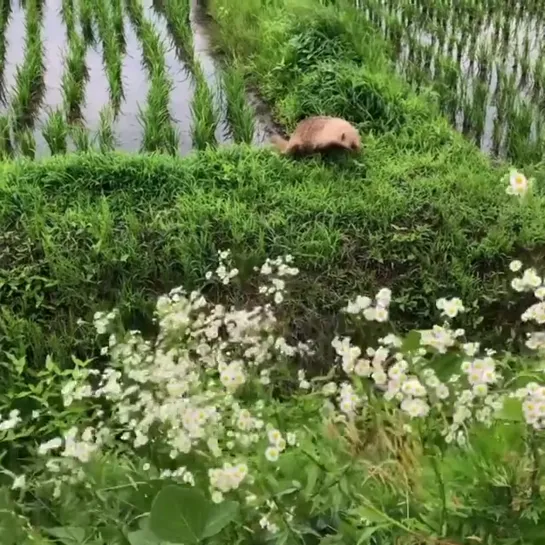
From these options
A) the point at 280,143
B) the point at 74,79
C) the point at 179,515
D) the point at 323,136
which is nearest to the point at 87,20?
the point at 74,79

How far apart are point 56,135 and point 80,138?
0.10 metres

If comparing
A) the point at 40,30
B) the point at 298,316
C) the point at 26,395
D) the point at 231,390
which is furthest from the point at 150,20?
the point at 231,390

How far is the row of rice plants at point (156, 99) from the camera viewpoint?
3414mm

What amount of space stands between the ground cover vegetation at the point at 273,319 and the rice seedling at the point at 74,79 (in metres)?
0.02

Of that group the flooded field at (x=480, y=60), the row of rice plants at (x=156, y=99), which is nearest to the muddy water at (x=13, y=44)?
the row of rice plants at (x=156, y=99)

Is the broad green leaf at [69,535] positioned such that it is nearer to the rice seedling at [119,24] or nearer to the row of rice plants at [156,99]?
the row of rice plants at [156,99]

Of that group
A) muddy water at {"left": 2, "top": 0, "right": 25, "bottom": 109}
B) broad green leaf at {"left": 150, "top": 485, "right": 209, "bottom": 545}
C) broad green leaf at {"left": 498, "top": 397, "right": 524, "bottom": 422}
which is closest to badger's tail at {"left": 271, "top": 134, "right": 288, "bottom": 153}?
muddy water at {"left": 2, "top": 0, "right": 25, "bottom": 109}

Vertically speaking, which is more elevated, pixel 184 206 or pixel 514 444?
pixel 514 444

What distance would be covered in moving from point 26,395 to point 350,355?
1063 millimetres

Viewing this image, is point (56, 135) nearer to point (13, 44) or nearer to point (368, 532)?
point (13, 44)

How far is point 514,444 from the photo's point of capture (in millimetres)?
1508

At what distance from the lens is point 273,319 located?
2.16 meters

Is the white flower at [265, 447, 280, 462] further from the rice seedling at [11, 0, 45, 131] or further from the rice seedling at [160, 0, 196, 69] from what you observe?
the rice seedling at [160, 0, 196, 69]

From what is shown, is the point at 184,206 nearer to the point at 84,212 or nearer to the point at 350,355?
the point at 84,212
